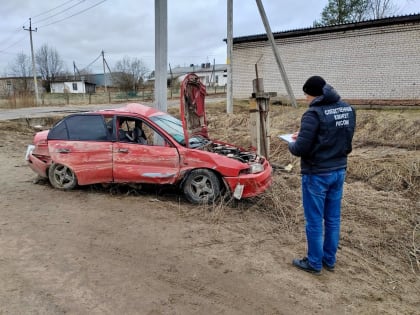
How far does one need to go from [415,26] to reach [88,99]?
32.9 meters

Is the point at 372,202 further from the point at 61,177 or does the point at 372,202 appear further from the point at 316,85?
the point at 61,177

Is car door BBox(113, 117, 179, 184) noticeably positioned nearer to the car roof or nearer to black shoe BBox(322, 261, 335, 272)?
the car roof

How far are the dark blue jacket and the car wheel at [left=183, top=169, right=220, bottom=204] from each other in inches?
86.4

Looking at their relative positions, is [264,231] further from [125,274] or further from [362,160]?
[362,160]

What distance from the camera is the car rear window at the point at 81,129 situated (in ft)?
19.2

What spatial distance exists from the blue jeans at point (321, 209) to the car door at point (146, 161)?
2.58 metres

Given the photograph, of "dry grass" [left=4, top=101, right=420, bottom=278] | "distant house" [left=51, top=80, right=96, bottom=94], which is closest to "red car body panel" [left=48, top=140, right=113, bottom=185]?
"dry grass" [left=4, top=101, right=420, bottom=278]

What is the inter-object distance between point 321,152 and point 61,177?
4.76 m

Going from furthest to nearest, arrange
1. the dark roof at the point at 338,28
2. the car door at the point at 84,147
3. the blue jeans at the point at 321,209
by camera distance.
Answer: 1. the dark roof at the point at 338,28
2. the car door at the point at 84,147
3. the blue jeans at the point at 321,209

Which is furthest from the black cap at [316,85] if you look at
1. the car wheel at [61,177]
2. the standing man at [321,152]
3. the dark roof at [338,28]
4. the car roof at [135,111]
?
the dark roof at [338,28]

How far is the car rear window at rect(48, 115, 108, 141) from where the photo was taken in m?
5.85

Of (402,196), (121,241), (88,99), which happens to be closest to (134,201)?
(121,241)

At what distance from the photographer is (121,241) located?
13.5 feet

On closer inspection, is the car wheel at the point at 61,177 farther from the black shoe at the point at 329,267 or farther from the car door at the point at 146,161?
the black shoe at the point at 329,267
